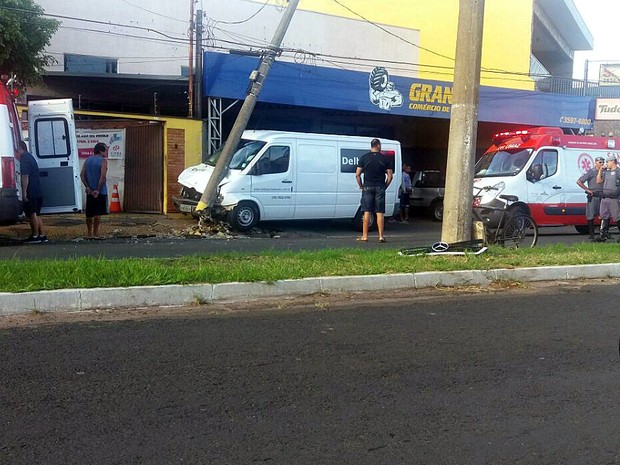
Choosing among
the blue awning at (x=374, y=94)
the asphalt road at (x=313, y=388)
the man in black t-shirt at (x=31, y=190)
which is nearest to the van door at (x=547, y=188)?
the blue awning at (x=374, y=94)

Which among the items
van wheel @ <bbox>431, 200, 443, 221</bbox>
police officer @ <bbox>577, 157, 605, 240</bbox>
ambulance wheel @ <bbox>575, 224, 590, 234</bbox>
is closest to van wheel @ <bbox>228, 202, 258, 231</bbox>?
police officer @ <bbox>577, 157, 605, 240</bbox>

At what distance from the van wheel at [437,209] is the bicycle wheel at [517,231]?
360 inches

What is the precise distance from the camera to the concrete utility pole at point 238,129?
13977 mm

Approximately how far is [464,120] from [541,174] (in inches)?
232

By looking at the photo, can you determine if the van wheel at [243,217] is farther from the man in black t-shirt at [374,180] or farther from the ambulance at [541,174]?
the ambulance at [541,174]

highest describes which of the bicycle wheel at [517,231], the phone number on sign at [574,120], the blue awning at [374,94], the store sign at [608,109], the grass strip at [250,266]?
the store sign at [608,109]

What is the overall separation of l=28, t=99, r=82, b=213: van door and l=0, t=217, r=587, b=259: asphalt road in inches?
29.9

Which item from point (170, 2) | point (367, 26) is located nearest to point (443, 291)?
point (170, 2)

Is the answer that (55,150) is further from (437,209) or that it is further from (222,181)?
(437,209)

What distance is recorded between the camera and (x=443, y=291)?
7.98m

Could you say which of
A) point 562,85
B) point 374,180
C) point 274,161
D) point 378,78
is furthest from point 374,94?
point 562,85

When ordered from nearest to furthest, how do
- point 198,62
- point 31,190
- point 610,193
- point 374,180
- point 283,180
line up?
point 31,190, point 374,180, point 610,193, point 283,180, point 198,62

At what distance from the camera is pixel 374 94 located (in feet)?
65.3

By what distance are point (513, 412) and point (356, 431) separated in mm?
1045
